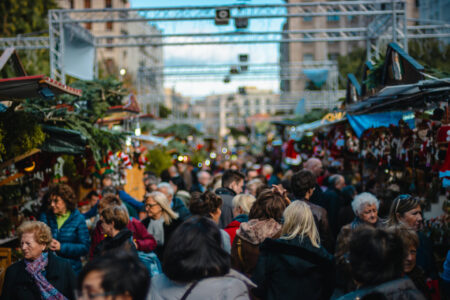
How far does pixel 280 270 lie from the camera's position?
333 centimetres

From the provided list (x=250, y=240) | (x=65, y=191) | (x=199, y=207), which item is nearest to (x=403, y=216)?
(x=250, y=240)

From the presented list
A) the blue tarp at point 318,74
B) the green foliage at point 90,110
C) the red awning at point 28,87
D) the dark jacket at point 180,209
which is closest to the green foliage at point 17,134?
the red awning at point 28,87

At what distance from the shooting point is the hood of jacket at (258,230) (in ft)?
12.6

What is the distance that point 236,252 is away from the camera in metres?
3.91

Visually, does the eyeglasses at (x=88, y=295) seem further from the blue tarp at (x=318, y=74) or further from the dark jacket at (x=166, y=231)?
the blue tarp at (x=318, y=74)

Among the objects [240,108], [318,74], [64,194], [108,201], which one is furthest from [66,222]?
[240,108]

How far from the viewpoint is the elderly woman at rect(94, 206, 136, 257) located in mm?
4293

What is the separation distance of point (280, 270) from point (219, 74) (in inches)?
859

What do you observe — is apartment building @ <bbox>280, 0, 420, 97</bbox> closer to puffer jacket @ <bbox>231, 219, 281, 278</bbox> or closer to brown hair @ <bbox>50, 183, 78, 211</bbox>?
brown hair @ <bbox>50, 183, 78, 211</bbox>

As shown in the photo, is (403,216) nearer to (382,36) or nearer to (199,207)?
(199,207)

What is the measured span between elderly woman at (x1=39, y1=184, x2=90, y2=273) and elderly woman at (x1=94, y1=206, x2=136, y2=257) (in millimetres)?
594

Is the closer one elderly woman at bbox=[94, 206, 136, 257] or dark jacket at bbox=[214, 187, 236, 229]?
elderly woman at bbox=[94, 206, 136, 257]

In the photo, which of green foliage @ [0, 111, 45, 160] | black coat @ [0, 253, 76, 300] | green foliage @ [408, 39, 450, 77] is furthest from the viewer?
green foliage @ [408, 39, 450, 77]

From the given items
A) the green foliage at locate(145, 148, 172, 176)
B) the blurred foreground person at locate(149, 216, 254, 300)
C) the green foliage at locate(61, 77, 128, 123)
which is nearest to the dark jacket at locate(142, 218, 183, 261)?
the blurred foreground person at locate(149, 216, 254, 300)
